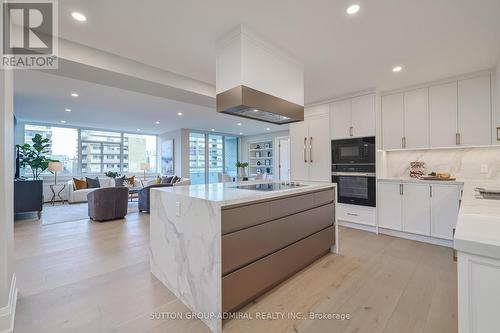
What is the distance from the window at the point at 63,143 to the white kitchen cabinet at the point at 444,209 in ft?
33.6

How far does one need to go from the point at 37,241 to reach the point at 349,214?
5.27 metres

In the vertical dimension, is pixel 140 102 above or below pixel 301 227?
above

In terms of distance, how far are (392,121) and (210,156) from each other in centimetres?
741

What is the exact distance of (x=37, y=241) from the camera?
11.3 feet

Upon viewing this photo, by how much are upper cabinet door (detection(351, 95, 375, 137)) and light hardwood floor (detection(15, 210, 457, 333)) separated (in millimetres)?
1920

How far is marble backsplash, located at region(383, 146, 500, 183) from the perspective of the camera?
326 centimetres

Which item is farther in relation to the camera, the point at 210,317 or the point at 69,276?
the point at 69,276

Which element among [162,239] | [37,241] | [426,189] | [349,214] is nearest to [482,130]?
[426,189]

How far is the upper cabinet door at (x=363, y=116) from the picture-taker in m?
3.87

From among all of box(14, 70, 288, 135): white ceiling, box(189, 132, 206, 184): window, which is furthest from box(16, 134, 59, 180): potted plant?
box(189, 132, 206, 184): window

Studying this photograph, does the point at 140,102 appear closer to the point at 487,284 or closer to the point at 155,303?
the point at 155,303

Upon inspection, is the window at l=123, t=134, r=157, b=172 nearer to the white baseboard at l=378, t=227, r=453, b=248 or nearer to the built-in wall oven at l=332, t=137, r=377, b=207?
the built-in wall oven at l=332, t=137, r=377, b=207

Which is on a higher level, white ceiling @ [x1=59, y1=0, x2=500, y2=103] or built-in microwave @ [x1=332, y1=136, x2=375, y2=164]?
white ceiling @ [x1=59, y1=0, x2=500, y2=103]

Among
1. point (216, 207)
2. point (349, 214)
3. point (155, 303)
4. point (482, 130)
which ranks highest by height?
point (482, 130)
